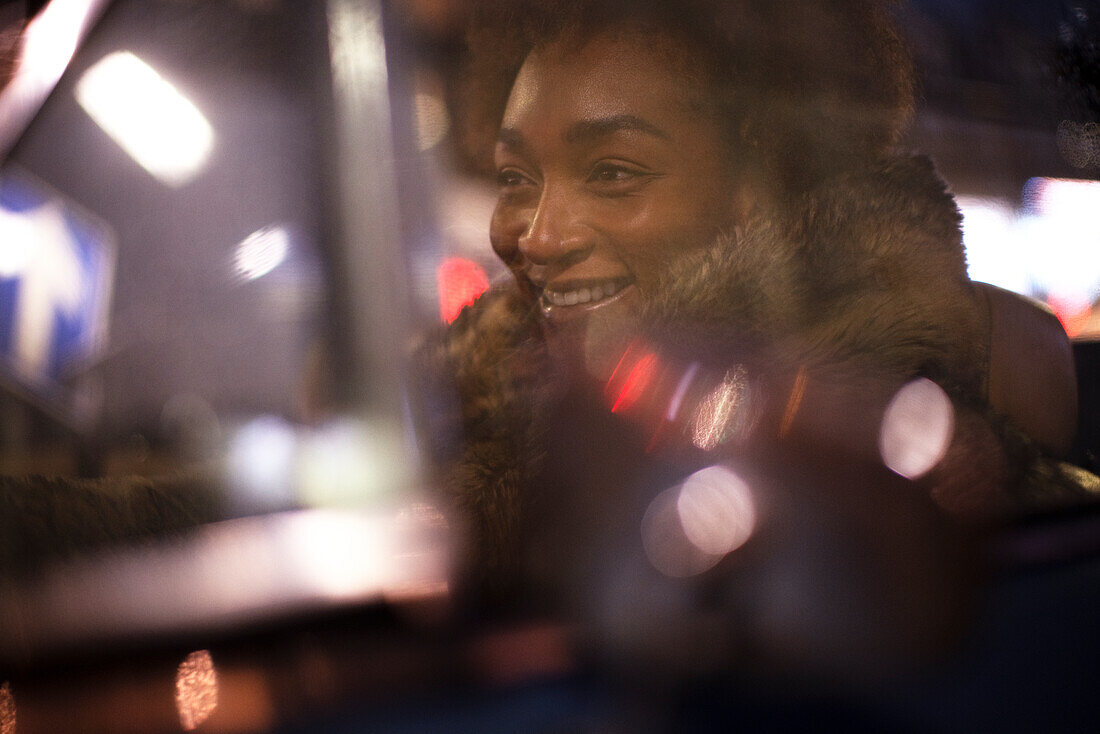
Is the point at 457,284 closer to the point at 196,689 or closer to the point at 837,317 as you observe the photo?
the point at 837,317

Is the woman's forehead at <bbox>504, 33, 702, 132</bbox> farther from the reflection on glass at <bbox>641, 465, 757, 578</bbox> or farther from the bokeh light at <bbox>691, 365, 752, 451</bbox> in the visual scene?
the reflection on glass at <bbox>641, 465, 757, 578</bbox>

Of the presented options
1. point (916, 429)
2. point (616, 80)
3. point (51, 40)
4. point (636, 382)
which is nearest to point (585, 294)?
point (636, 382)

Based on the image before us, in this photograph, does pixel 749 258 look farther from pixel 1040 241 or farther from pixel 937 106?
pixel 1040 241

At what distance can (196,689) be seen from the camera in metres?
0.73

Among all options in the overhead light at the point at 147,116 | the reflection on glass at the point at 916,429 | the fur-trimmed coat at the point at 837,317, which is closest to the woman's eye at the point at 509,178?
the fur-trimmed coat at the point at 837,317

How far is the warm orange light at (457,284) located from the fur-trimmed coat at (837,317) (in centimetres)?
1

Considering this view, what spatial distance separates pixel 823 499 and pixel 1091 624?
0.48 meters

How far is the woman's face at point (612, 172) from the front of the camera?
0.68 m

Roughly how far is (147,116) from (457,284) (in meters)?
0.41

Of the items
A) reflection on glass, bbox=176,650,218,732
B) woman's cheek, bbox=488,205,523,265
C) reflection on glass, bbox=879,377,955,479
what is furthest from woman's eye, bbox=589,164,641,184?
reflection on glass, bbox=176,650,218,732

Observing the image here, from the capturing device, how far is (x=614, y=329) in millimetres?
723

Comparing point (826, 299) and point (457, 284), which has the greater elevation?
point (457, 284)

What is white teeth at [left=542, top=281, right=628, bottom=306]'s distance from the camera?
708 millimetres

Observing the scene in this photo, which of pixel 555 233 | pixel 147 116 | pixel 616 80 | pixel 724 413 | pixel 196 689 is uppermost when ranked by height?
pixel 147 116
